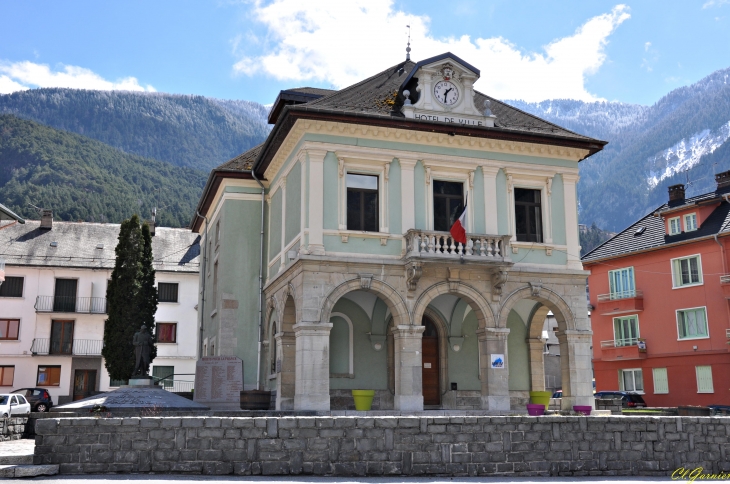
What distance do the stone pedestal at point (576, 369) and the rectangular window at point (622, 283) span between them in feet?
64.1

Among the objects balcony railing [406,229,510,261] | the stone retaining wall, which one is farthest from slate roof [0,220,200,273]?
the stone retaining wall

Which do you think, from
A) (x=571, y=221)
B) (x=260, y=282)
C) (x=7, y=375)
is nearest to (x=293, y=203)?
(x=260, y=282)

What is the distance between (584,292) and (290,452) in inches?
567

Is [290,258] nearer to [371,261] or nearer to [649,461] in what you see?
[371,261]

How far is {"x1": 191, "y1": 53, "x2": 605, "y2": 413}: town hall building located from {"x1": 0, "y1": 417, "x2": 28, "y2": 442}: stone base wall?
7.60 meters

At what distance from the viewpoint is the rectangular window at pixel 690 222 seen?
39.8 metres

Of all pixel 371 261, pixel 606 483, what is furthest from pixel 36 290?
pixel 606 483

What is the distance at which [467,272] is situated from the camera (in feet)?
76.0

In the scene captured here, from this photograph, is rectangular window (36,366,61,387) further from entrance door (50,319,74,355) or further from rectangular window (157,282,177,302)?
rectangular window (157,282,177,302)

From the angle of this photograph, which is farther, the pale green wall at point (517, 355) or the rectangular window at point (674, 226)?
the rectangular window at point (674, 226)

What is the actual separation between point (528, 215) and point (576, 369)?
5396mm

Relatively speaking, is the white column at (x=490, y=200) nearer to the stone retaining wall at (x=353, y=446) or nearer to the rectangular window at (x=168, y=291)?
the stone retaining wall at (x=353, y=446)

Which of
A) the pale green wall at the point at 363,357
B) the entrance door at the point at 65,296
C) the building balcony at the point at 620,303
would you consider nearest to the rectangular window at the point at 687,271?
the building balcony at the point at 620,303

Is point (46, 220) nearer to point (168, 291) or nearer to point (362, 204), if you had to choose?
point (168, 291)
